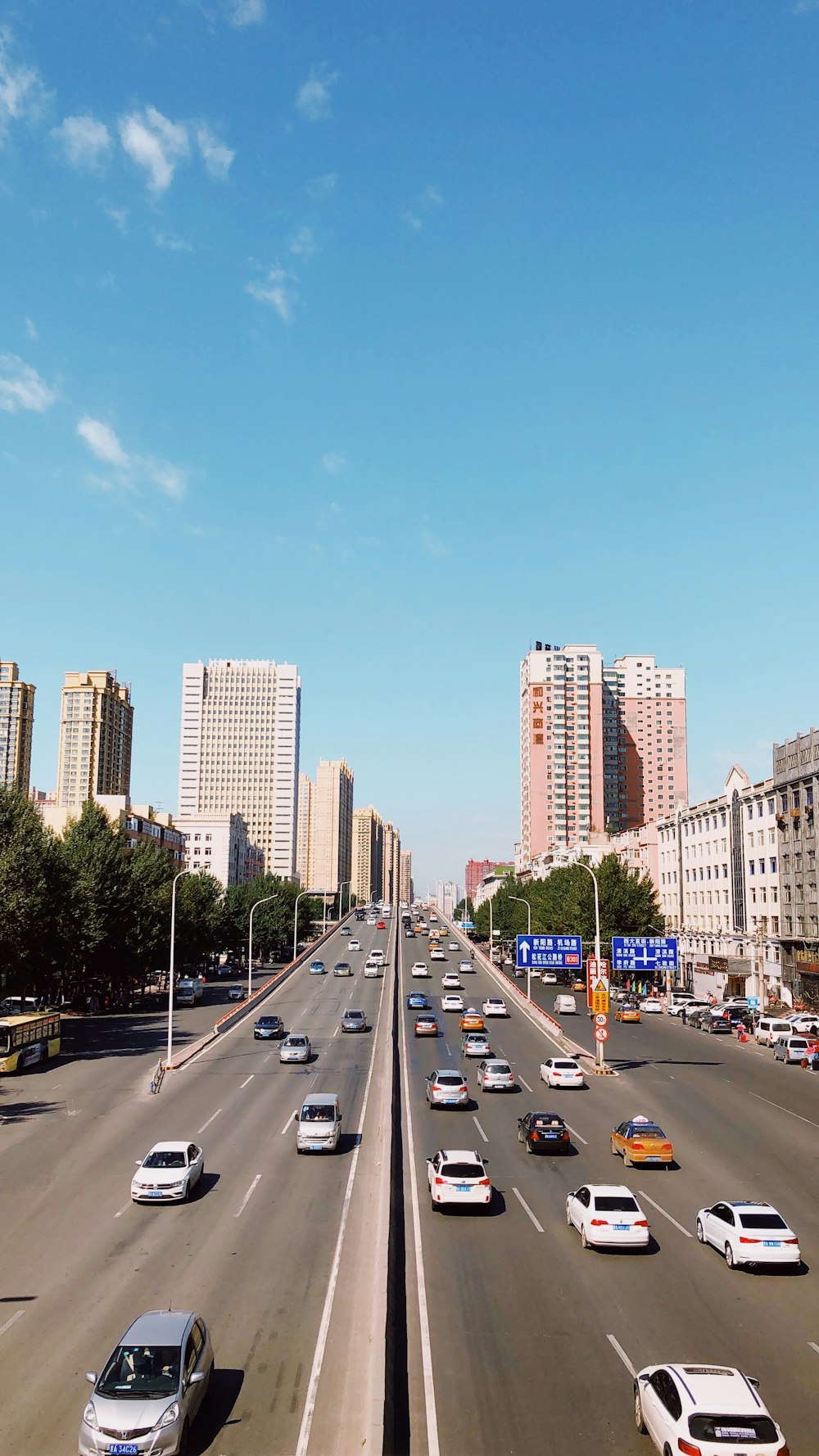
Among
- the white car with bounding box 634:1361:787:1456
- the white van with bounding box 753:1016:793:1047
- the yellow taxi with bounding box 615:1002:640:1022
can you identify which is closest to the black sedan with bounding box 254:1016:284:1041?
the yellow taxi with bounding box 615:1002:640:1022

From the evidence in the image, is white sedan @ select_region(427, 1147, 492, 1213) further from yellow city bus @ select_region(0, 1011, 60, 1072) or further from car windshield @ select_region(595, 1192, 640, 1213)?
yellow city bus @ select_region(0, 1011, 60, 1072)

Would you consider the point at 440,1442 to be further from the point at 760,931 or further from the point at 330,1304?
the point at 760,931

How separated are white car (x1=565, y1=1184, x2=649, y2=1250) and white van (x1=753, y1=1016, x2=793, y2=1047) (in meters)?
44.2

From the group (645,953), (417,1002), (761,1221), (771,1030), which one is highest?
(645,953)

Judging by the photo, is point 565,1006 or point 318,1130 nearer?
point 318,1130

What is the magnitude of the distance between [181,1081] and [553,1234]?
26.3 meters

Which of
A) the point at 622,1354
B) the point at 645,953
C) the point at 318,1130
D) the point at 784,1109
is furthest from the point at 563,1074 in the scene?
the point at 622,1354

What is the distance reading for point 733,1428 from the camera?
11.4 metres

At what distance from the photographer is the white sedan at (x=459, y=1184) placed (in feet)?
77.4

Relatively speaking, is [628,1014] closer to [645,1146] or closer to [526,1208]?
[645,1146]

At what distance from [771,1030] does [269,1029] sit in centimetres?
3048

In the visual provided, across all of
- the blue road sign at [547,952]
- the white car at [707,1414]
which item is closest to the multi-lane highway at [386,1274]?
the white car at [707,1414]

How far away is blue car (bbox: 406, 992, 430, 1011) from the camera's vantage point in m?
75.6

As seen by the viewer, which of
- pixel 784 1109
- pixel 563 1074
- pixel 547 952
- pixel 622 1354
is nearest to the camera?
pixel 622 1354
